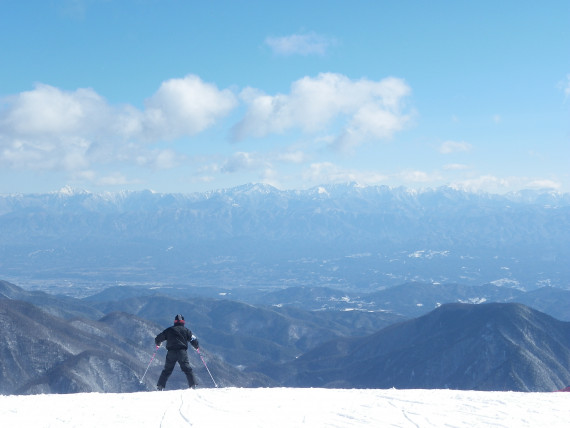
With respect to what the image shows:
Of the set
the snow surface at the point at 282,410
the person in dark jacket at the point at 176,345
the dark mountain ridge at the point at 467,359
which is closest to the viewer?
the snow surface at the point at 282,410

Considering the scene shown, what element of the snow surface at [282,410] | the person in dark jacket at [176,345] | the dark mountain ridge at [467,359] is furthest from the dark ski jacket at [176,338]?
the dark mountain ridge at [467,359]

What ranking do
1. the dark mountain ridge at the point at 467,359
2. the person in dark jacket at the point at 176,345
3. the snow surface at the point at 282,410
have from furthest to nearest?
the dark mountain ridge at the point at 467,359
the person in dark jacket at the point at 176,345
the snow surface at the point at 282,410

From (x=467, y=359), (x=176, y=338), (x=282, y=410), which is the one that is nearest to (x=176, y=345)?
(x=176, y=338)

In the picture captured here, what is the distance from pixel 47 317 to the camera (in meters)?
141

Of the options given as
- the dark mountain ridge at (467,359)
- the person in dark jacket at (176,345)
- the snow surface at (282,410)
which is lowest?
the dark mountain ridge at (467,359)

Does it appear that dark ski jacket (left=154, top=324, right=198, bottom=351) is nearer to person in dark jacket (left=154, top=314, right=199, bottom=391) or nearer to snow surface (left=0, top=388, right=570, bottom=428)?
person in dark jacket (left=154, top=314, right=199, bottom=391)

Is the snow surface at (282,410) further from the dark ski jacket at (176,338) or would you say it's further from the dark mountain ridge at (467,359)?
the dark mountain ridge at (467,359)

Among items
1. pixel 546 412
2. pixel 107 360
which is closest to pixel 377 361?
pixel 107 360

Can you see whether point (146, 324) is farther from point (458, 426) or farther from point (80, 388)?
point (458, 426)

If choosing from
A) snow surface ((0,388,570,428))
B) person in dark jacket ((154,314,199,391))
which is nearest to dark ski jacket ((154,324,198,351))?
person in dark jacket ((154,314,199,391))

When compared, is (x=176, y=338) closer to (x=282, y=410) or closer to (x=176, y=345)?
(x=176, y=345)

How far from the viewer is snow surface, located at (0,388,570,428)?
57.5ft

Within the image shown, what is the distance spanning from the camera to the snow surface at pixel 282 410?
690 inches

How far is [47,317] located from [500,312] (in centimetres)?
15116
